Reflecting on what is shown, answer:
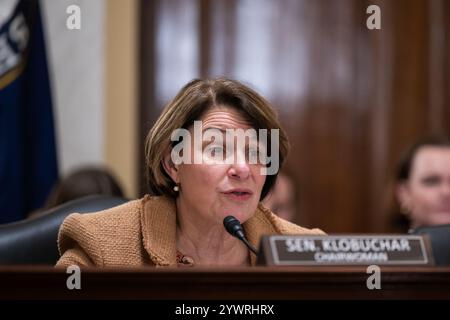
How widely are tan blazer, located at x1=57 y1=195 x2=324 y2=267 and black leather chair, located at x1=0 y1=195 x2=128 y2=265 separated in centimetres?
16

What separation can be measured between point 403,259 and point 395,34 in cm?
292

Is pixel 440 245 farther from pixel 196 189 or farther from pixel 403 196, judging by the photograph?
pixel 403 196

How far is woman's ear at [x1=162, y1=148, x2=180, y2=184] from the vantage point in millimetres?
1918

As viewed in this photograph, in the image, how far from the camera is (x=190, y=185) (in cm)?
186

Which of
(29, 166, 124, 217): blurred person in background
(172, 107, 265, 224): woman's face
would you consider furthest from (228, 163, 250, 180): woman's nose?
(29, 166, 124, 217): blurred person in background

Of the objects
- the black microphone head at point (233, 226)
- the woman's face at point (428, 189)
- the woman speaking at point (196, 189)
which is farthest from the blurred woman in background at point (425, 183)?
the black microphone head at point (233, 226)

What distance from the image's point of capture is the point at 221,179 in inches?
71.0

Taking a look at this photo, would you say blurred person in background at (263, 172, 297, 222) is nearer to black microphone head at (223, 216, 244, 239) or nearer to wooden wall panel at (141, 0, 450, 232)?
wooden wall panel at (141, 0, 450, 232)

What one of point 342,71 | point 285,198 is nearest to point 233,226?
point 285,198

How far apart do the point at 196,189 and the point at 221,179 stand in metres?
0.07

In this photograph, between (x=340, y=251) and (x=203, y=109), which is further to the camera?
(x=203, y=109)

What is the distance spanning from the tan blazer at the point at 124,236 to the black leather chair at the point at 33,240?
16 cm

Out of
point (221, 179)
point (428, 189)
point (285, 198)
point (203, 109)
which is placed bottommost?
→ point (285, 198)
